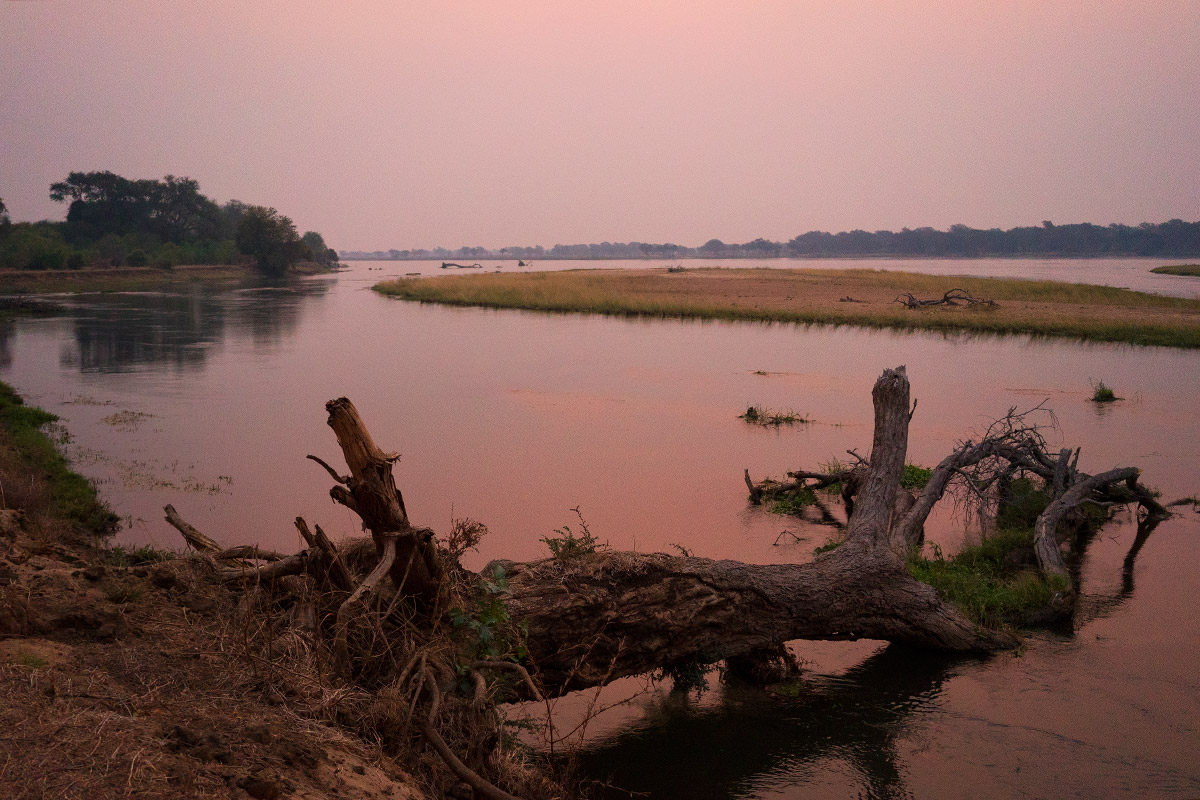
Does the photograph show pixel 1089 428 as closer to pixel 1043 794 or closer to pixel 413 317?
pixel 1043 794

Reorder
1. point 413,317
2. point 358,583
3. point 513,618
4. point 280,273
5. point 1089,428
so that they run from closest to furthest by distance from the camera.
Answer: point 358,583, point 513,618, point 1089,428, point 413,317, point 280,273

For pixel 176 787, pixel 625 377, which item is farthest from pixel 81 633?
pixel 625 377

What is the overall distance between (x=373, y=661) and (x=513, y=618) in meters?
1.12

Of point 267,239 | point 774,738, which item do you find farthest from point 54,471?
point 267,239

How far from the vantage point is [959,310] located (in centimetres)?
3859

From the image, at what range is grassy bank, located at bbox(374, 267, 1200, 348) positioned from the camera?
32.1m

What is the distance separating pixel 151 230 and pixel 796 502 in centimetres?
12583

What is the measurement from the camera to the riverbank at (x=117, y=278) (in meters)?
63.8

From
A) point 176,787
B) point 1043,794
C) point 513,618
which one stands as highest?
point 176,787

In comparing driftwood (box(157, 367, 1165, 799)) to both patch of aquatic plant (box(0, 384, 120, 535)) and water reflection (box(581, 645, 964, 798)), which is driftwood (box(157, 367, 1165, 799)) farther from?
patch of aquatic plant (box(0, 384, 120, 535))

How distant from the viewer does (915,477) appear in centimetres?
1134

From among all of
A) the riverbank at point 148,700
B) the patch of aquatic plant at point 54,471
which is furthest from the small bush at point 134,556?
the patch of aquatic plant at point 54,471

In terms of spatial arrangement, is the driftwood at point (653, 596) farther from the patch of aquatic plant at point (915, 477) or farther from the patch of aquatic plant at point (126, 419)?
the patch of aquatic plant at point (126, 419)

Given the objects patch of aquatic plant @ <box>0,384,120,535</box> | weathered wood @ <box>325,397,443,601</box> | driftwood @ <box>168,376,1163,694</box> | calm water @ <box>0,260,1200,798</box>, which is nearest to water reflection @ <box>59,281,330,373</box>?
calm water @ <box>0,260,1200,798</box>
